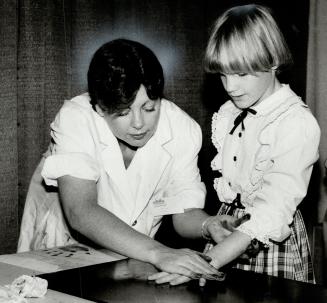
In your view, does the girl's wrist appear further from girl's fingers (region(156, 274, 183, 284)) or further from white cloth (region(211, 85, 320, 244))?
girl's fingers (region(156, 274, 183, 284))

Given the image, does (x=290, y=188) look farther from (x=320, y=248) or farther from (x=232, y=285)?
(x=320, y=248)

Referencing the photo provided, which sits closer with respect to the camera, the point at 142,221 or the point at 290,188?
the point at 290,188

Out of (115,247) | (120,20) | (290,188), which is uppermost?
(120,20)

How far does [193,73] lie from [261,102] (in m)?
1.23

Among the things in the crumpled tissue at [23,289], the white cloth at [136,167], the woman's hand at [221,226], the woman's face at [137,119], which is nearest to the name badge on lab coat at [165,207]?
the white cloth at [136,167]

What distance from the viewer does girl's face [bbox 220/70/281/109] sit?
1.56 m

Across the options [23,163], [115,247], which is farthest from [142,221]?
[23,163]

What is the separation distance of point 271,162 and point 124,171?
1.51 ft

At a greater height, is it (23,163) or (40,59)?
(40,59)

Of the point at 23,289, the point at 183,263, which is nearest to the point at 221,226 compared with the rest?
the point at 183,263

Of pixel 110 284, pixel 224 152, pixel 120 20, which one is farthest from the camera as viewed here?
pixel 120 20

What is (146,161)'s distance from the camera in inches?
68.5

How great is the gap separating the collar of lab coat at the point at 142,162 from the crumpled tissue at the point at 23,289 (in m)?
0.64

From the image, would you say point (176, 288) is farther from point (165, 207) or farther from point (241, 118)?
point (241, 118)
